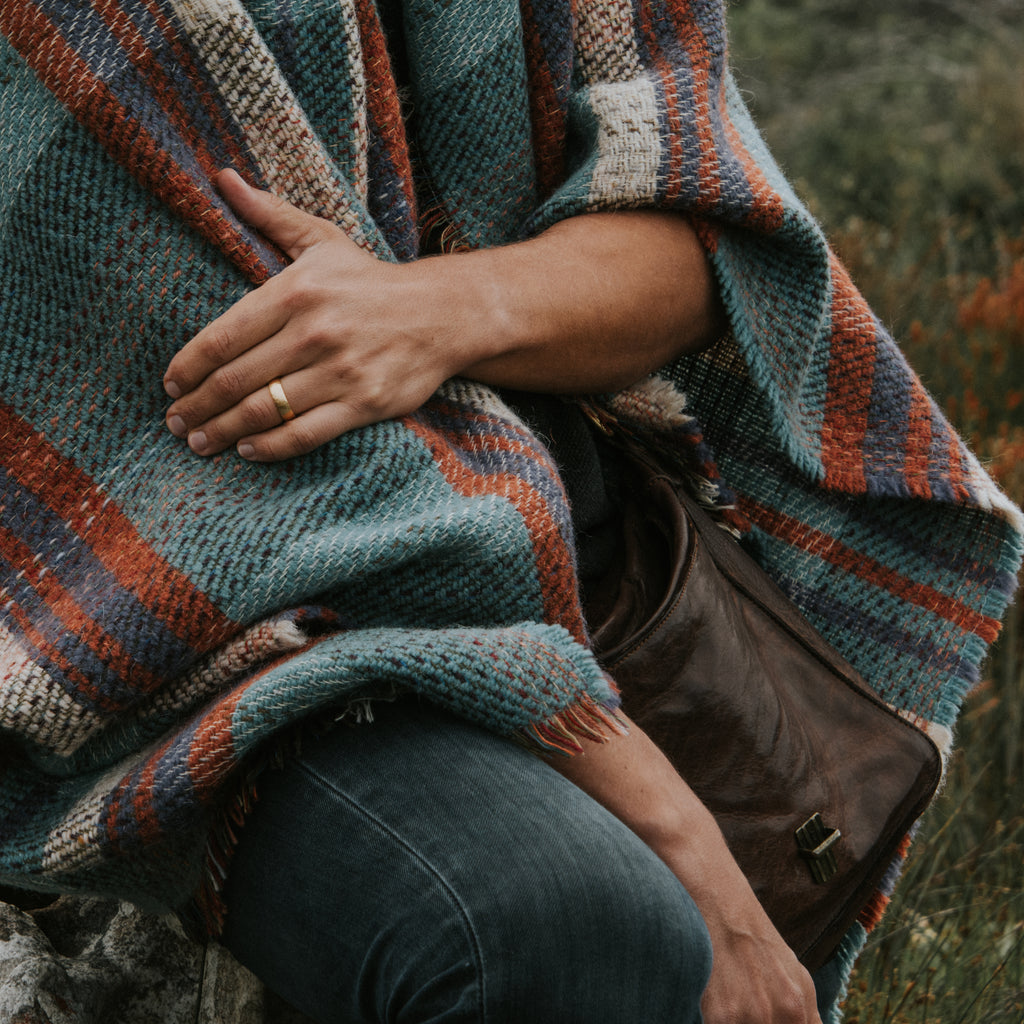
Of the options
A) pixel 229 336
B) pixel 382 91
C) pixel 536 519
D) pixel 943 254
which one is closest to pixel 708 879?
pixel 536 519

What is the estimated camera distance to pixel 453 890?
917 mm

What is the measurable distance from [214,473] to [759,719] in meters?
0.62

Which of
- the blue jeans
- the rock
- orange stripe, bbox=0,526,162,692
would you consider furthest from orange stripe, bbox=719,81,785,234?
the rock

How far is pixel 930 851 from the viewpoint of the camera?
2100mm

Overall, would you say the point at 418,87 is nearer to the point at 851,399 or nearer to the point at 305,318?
the point at 305,318

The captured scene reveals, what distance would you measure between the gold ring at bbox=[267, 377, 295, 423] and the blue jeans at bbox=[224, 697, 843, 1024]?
0.90ft

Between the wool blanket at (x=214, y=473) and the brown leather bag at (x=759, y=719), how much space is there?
15 cm

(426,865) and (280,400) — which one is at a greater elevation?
(280,400)

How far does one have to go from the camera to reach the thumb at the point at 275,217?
3.44ft

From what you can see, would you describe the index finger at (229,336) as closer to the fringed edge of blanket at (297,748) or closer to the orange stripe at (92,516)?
the orange stripe at (92,516)

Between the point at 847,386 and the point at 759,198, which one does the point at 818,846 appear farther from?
the point at 759,198

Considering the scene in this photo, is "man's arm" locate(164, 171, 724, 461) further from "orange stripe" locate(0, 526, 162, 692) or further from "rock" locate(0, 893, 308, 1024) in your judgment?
"rock" locate(0, 893, 308, 1024)

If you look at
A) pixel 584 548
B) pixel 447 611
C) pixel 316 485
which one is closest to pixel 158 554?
pixel 316 485

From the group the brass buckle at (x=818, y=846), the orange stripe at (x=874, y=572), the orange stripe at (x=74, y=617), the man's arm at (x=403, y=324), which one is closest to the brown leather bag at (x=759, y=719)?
the brass buckle at (x=818, y=846)
